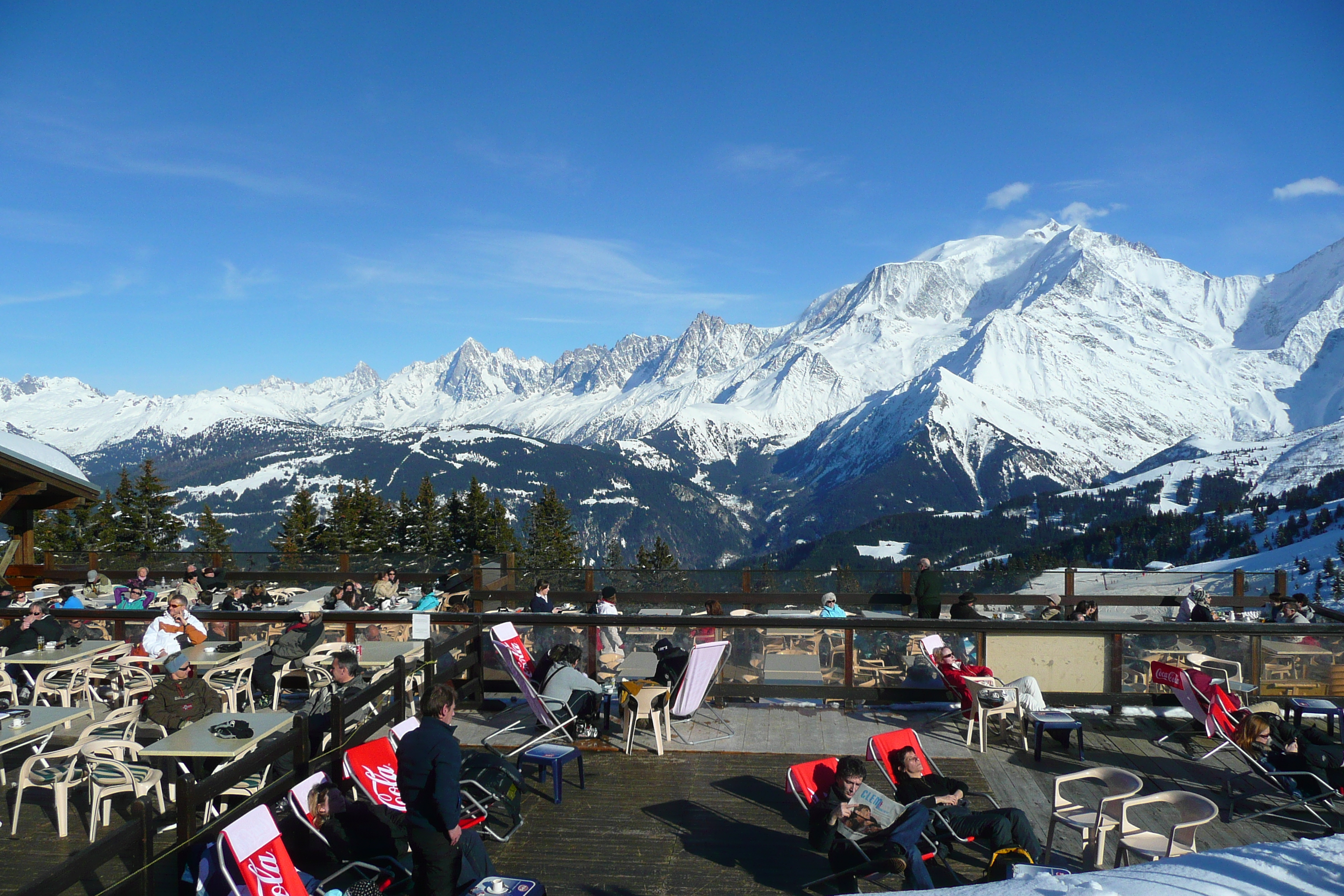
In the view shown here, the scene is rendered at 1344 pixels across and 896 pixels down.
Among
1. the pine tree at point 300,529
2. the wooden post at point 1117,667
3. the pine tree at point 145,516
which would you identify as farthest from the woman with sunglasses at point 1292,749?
the pine tree at point 145,516

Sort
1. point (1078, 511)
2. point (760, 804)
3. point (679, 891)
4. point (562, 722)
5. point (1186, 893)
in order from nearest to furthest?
point (1186, 893) < point (679, 891) < point (760, 804) < point (562, 722) < point (1078, 511)

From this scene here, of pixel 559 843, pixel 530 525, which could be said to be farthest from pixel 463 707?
pixel 530 525

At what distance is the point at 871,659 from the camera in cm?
977

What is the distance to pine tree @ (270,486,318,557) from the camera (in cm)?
5428

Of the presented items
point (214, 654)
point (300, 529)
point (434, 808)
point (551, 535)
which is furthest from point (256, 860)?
point (300, 529)

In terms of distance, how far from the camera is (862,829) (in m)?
5.77

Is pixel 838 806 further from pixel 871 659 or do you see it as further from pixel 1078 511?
pixel 1078 511

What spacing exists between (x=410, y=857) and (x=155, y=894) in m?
1.42

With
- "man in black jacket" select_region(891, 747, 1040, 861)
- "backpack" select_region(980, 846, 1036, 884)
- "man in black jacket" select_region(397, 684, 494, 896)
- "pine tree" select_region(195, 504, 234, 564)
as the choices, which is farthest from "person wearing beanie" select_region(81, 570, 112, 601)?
"pine tree" select_region(195, 504, 234, 564)

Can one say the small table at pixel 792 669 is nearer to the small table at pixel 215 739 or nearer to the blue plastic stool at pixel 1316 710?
the blue plastic stool at pixel 1316 710

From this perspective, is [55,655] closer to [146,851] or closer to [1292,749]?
[146,851]

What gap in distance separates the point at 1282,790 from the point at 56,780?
9.25 meters

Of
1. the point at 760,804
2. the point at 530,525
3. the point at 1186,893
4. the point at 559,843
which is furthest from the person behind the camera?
the point at 530,525

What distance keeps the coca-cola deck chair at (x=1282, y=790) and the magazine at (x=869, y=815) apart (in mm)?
2931
